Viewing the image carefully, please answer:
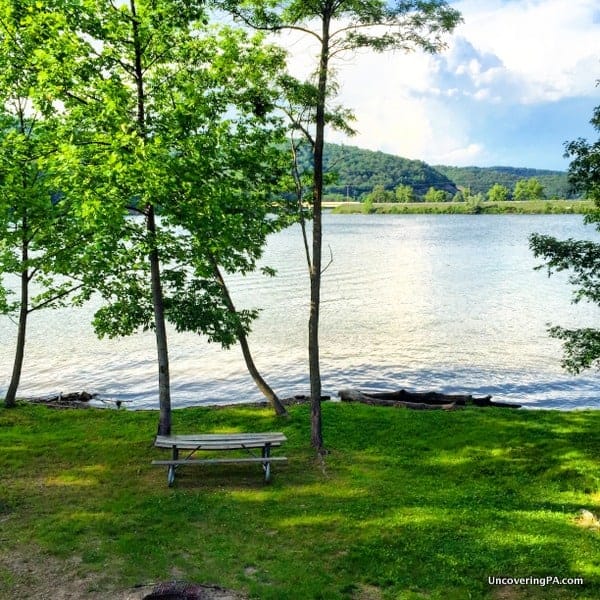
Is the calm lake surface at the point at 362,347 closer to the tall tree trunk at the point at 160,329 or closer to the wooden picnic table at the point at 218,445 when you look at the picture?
the tall tree trunk at the point at 160,329

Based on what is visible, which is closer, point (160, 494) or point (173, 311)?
point (160, 494)

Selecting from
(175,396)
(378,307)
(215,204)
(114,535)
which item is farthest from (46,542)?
(378,307)

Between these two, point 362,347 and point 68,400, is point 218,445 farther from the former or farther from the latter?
point 362,347

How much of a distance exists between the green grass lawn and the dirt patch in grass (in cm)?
5

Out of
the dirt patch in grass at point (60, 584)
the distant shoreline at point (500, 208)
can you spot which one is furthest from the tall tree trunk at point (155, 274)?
the distant shoreline at point (500, 208)

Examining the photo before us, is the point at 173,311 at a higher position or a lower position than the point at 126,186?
lower

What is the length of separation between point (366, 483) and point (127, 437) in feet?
23.7

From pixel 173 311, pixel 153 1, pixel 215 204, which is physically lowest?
pixel 173 311

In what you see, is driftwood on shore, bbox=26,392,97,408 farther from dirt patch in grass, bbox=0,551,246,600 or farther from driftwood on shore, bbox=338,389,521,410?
dirt patch in grass, bbox=0,551,246,600

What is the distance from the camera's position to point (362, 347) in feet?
109

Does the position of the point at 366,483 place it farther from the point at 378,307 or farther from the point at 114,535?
the point at 378,307

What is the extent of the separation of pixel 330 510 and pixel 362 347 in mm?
22772

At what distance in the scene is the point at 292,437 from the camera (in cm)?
1594

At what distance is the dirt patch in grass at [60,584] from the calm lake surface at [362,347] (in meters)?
15.4
